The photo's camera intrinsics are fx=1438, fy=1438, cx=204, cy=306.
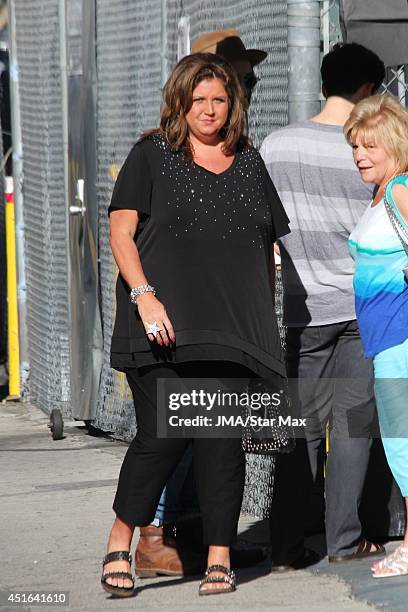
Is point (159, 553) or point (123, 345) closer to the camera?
point (123, 345)

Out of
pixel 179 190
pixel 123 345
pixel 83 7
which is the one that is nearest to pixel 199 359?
pixel 123 345

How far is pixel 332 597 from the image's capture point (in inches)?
193

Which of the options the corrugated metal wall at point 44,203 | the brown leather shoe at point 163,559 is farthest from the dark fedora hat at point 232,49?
the corrugated metal wall at point 44,203

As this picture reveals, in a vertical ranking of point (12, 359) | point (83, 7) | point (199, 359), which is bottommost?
point (12, 359)

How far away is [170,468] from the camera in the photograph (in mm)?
4973

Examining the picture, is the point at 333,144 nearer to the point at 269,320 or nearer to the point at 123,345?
the point at 269,320

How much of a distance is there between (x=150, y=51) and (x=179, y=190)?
135 inches

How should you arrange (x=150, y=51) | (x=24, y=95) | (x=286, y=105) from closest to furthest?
(x=286, y=105) < (x=150, y=51) < (x=24, y=95)

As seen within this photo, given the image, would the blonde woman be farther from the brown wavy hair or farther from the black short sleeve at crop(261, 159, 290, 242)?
the brown wavy hair

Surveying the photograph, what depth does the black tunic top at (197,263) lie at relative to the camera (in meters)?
4.86

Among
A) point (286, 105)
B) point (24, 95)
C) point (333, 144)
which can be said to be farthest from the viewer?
point (24, 95)

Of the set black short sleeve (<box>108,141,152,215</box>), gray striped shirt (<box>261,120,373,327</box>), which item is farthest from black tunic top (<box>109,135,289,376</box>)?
gray striped shirt (<box>261,120,373,327</box>)

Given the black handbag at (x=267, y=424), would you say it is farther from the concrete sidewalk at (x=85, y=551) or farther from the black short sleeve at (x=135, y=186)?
the black short sleeve at (x=135, y=186)

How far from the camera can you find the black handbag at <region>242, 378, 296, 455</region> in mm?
4977
